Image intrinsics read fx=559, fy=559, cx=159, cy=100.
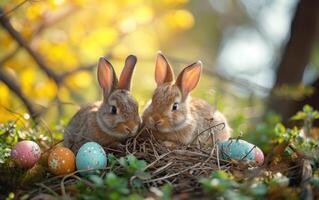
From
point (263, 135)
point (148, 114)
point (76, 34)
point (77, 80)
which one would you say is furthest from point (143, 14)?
point (263, 135)

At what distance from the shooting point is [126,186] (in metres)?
3.12

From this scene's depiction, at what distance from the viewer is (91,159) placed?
352 cm

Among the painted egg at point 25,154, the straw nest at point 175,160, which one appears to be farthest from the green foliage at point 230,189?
the painted egg at point 25,154

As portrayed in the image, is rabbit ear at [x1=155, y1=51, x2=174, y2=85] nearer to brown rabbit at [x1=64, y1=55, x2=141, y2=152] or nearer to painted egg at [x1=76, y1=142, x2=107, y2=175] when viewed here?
brown rabbit at [x1=64, y1=55, x2=141, y2=152]

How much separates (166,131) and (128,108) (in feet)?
1.24

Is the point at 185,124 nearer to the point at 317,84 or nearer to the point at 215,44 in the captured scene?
the point at 317,84

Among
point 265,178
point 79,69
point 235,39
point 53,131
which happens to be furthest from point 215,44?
point 265,178

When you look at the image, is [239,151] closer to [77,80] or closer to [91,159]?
[91,159]

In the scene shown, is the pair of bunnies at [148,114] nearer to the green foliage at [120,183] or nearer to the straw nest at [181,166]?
the straw nest at [181,166]

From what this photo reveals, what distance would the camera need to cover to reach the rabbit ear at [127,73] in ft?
14.1

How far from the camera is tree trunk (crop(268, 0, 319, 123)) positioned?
20.9 feet

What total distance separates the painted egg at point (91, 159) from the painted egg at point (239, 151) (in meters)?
0.84

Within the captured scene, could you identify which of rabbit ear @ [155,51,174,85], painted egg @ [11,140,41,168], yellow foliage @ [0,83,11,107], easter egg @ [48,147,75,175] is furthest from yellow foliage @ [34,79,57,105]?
easter egg @ [48,147,75,175]

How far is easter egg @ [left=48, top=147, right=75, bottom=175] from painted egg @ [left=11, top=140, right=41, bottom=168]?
0.13 m
